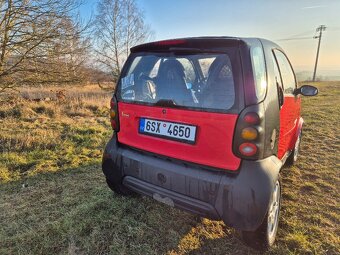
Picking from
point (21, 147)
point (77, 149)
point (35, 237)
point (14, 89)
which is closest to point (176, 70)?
point (35, 237)

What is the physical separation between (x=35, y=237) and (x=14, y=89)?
5638mm

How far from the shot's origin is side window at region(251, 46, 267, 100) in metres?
1.81

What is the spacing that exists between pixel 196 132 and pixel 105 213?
1.45 m

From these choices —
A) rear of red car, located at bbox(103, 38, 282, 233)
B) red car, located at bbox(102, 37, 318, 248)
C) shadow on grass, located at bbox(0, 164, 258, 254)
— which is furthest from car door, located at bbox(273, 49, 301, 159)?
shadow on grass, located at bbox(0, 164, 258, 254)

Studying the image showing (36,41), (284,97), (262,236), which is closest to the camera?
(262,236)

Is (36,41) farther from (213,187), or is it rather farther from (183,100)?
(213,187)

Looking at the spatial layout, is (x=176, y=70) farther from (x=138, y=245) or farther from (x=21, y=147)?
(x=21, y=147)

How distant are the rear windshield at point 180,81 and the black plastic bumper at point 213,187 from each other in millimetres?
509

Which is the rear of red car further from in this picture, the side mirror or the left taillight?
the side mirror

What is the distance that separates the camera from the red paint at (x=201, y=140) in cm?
182

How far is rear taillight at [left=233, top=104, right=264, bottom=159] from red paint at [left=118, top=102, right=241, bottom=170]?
4 centimetres

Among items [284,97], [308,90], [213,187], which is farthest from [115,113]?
[308,90]

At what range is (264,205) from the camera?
70.0 inches

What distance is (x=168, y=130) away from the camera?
6.89 feet
